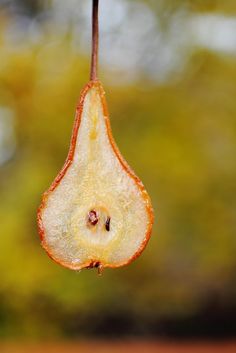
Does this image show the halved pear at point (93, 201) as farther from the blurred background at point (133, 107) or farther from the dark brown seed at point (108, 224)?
the blurred background at point (133, 107)

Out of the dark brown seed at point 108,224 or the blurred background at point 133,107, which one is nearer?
the dark brown seed at point 108,224

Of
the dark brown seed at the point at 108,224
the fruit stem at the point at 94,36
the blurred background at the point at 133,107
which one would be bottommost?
the dark brown seed at the point at 108,224

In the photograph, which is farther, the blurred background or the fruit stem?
the blurred background

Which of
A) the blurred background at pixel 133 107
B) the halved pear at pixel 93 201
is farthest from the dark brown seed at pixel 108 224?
the blurred background at pixel 133 107

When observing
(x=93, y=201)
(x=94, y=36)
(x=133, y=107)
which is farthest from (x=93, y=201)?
(x=133, y=107)

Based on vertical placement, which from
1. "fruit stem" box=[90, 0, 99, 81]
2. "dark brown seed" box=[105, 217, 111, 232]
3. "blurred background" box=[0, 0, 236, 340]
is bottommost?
"dark brown seed" box=[105, 217, 111, 232]

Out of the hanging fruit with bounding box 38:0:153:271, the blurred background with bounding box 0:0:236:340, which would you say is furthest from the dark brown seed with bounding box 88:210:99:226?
the blurred background with bounding box 0:0:236:340

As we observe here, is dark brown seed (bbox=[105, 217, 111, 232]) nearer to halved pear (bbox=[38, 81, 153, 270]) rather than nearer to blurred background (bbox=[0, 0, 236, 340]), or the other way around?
halved pear (bbox=[38, 81, 153, 270])

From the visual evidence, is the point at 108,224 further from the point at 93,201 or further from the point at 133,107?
the point at 133,107

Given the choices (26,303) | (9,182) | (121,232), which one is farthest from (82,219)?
(26,303)
